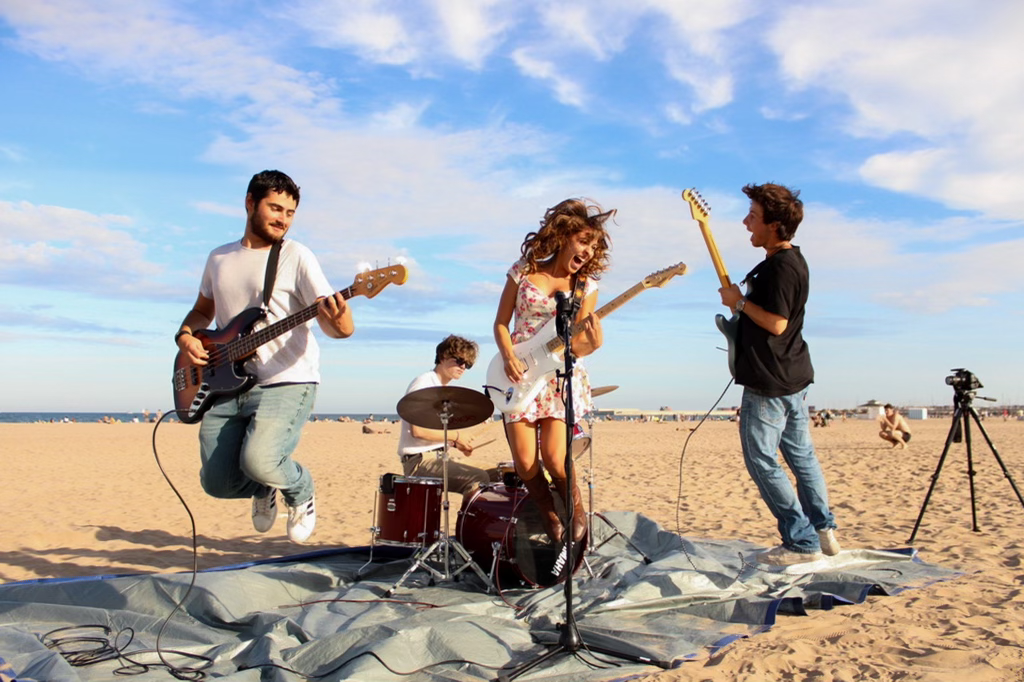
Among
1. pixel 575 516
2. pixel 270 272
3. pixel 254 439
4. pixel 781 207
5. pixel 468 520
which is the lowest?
pixel 468 520

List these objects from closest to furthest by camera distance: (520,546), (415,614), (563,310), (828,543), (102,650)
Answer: (563,310) → (102,650) → (415,614) → (520,546) → (828,543)

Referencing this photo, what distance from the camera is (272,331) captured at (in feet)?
15.9

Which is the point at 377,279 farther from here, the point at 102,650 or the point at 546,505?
the point at 102,650

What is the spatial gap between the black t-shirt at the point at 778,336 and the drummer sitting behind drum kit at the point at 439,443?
228 cm

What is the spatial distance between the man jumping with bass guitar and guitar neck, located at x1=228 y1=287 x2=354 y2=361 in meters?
0.08

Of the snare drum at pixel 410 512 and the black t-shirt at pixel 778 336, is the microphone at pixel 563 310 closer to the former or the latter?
the black t-shirt at pixel 778 336

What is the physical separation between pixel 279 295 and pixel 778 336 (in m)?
3.20

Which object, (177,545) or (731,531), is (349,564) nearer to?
(177,545)

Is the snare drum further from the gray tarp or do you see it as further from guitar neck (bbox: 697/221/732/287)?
guitar neck (bbox: 697/221/732/287)

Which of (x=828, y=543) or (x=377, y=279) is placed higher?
(x=377, y=279)

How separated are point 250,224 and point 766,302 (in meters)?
3.34

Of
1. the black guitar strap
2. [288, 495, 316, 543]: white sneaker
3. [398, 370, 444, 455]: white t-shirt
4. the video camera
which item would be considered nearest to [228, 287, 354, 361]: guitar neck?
the black guitar strap

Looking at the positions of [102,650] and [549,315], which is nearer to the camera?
[102,650]

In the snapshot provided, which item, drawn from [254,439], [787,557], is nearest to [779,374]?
[787,557]
